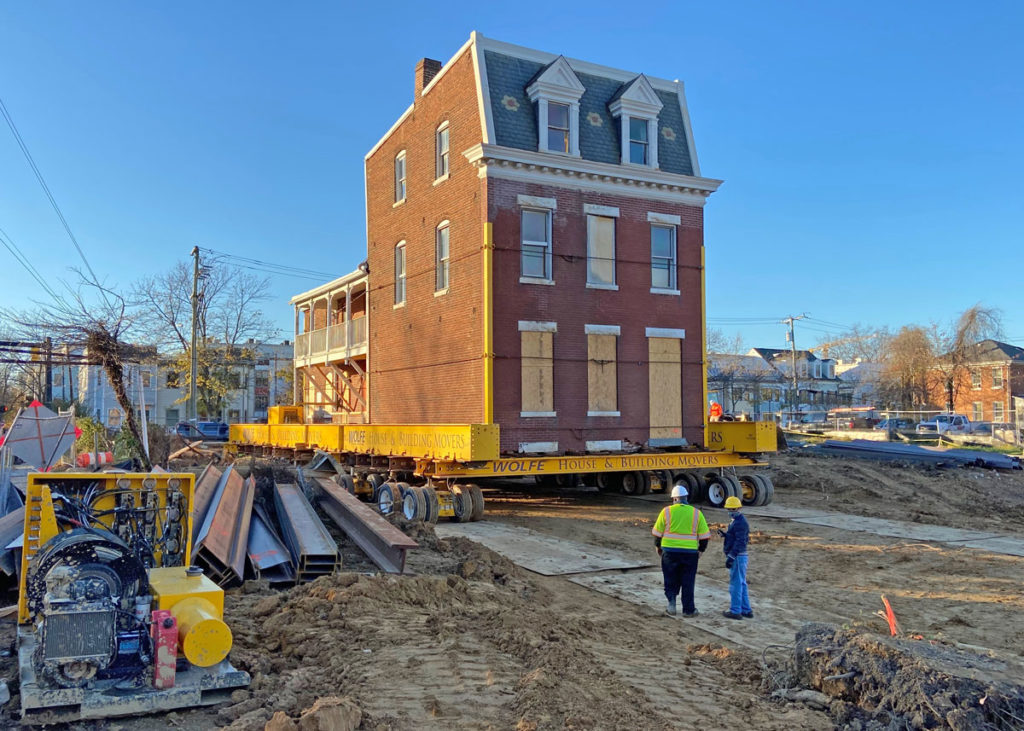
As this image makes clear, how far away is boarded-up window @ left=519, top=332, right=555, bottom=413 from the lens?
59.0 ft

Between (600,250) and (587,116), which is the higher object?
(587,116)

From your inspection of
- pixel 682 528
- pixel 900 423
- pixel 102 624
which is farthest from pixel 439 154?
pixel 900 423

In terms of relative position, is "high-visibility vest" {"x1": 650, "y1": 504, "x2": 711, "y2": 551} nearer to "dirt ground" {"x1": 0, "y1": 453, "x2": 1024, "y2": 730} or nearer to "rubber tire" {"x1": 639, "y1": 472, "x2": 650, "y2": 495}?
"dirt ground" {"x1": 0, "y1": 453, "x2": 1024, "y2": 730}

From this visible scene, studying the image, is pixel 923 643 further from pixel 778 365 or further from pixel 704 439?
pixel 778 365

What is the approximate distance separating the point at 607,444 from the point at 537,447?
6.48 feet

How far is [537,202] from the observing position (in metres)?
18.2

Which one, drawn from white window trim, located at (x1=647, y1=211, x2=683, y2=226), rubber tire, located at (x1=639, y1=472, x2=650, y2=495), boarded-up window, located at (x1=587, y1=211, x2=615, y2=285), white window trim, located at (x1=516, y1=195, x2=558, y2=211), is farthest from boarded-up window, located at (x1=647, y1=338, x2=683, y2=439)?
white window trim, located at (x1=516, y1=195, x2=558, y2=211)

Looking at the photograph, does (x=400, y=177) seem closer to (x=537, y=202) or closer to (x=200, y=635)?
(x=537, y=202)

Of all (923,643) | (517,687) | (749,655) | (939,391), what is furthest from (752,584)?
(939,391)

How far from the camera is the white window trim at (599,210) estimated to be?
744 inches

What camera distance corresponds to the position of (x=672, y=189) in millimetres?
19875

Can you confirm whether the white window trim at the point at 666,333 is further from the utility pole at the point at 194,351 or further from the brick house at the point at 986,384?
the brick house at the point at 986,384

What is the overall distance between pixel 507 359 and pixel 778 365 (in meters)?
79.7

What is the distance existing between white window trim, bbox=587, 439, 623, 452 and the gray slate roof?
697 cm
